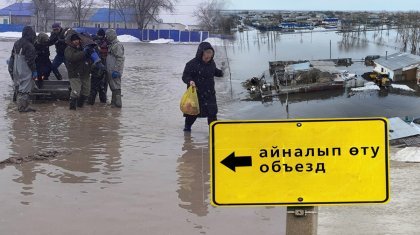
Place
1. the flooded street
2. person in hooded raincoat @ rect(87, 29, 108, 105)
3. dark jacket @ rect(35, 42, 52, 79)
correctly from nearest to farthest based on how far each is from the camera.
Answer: the flooded street < person in hooded raincoat @ rect(87, 29, 108, 105) < dark jacket @ rect(35, 42, 52, 79)

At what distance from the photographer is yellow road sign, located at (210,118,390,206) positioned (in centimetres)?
238

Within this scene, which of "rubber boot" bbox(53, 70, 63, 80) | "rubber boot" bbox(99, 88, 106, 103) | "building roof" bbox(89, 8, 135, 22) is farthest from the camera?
"building roof" bbox(89, 8, 135, 22)

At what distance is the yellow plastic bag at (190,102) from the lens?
8.30 m

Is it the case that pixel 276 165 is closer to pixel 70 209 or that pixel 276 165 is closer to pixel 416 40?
pixel 70 209

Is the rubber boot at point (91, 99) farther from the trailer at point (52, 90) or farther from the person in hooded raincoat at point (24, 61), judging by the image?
the person in hooded raincoat at point (24, 61)

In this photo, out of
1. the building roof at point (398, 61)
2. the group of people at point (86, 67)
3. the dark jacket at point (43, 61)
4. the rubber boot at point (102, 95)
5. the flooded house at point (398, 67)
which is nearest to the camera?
the group of people at point (86, 67)

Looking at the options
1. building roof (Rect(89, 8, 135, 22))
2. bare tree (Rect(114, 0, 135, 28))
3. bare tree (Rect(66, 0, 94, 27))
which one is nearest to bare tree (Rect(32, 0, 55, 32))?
bare tree (Rect(66, 0, 94, 27))

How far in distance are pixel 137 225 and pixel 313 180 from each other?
2.48 metres

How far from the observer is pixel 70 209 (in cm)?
496

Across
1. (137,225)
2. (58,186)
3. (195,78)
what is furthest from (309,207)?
(195,78)

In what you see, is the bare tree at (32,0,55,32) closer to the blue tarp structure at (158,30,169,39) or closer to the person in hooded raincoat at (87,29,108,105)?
the blue tarp structure at (158,30,169,39)

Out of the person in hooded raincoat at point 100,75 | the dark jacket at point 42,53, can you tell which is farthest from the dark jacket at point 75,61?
the dark jacket at point 42,53

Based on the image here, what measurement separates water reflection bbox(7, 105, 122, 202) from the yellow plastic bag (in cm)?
104

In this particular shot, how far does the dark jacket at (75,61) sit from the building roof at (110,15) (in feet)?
253
